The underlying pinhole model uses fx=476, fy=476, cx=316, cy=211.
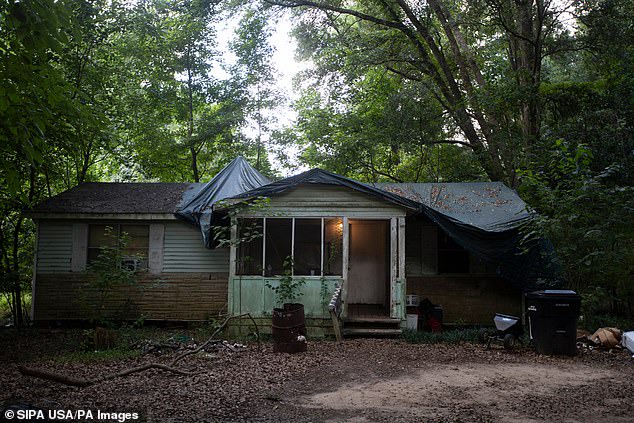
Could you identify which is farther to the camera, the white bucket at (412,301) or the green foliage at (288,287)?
the white bucket at (412,301)

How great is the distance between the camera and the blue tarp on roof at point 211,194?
1125 centimetres

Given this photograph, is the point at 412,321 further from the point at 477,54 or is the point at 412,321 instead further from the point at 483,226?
the point at 477,54

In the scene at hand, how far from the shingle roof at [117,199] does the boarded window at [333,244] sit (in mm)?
3893

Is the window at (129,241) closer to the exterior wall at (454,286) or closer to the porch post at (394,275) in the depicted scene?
the porch post at (394,275)

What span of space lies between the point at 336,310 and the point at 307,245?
3301mm

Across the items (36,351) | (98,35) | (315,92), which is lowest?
(36,351)

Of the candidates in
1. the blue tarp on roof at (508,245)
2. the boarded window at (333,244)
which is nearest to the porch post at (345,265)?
the boarded window at (333,244)

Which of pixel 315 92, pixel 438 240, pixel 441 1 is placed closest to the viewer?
pixel 438 240

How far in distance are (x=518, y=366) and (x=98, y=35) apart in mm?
13447

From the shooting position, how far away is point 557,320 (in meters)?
8.15

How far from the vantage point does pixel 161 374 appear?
6.57 metres

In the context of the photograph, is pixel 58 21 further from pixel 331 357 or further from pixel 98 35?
pixel 98 35

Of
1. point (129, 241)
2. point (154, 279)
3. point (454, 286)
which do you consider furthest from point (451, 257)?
point (129, 241)

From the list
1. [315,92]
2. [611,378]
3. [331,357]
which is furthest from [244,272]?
[315,92]
